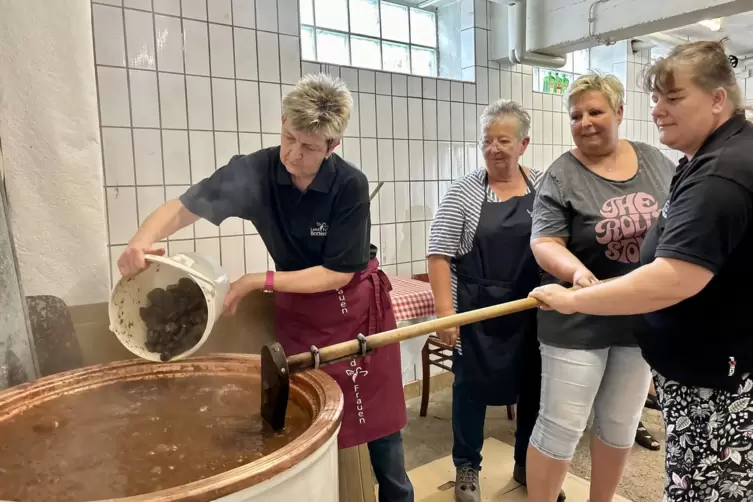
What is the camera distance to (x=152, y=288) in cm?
140

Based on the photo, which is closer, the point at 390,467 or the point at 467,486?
the point at 390,467

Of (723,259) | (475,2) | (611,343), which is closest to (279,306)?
(611,343)

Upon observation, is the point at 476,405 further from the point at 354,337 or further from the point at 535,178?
the point at 535,178

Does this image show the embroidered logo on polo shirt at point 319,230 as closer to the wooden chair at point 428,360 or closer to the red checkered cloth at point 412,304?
the red checkered cloth at point 412,304

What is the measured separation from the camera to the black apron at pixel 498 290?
1958 mm

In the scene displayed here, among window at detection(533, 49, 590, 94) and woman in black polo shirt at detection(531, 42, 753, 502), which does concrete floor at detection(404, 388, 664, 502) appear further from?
window at detection(533, 49, 590, 94)

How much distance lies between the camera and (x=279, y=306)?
1633mm

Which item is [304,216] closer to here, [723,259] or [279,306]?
[279,306]

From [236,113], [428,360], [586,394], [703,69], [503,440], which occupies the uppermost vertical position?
[236,113]

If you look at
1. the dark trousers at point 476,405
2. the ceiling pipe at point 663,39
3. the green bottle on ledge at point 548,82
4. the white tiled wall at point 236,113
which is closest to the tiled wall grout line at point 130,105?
the white tiled wall at point 236,113

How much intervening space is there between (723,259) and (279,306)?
1.12 m

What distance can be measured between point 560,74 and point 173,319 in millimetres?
3197

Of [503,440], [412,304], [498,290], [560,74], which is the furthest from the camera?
[560,74]

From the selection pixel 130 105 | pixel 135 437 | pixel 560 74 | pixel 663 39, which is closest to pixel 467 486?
pixel 135 437
